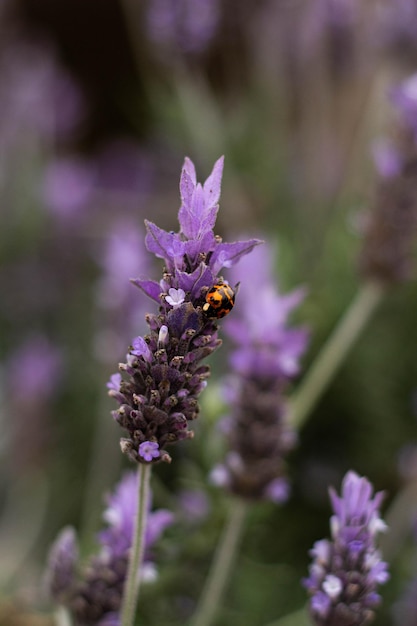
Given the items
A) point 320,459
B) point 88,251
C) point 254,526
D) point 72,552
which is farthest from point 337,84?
point 72,552

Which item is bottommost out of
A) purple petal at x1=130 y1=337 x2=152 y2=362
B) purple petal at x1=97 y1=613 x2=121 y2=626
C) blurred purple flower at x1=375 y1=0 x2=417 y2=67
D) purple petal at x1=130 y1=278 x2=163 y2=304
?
purple petal at x1=97 y1=613 x2=121 y2=626

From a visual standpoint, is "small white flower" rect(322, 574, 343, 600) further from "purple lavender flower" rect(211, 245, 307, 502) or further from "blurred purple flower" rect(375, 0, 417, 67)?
"blurred purple flower" rect(375, 0, 417, 67)

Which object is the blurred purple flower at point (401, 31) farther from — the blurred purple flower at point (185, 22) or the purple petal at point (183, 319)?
the purple petal at point (183, 319)

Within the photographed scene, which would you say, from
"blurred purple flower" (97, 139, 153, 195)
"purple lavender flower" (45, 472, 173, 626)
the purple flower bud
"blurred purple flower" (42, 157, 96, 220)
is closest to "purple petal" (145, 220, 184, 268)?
the purple flower bud

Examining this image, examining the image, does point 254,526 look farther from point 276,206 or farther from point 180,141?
point 180,141

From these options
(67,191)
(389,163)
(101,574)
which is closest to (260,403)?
(101,574)

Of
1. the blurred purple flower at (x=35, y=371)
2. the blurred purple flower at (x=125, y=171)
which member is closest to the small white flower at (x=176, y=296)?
the blurred purple flower at (x=35, y=371)
